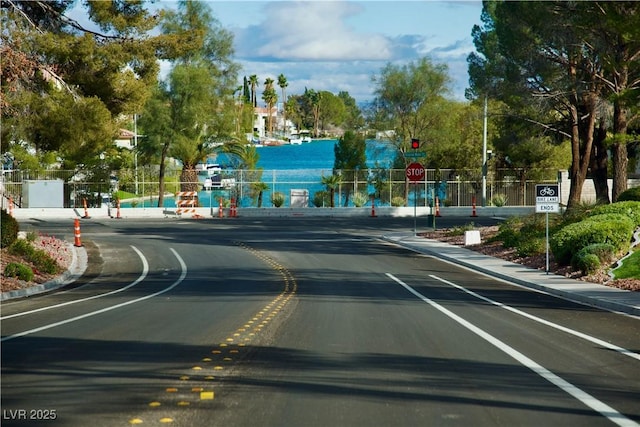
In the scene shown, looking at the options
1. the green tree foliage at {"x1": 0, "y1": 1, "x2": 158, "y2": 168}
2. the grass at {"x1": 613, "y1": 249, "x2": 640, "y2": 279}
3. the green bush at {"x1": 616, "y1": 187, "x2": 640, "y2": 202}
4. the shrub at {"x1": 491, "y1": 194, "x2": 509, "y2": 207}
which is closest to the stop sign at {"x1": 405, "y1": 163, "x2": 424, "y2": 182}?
the green bush at {"x1": 616, "y1": 187, "x2": 640, "y2": 202}

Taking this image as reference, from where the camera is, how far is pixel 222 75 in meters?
65.1

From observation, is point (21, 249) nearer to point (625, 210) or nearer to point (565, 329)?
point (565, 329)

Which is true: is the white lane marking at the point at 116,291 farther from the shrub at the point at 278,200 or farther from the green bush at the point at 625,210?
the shrub at the point at 278,200

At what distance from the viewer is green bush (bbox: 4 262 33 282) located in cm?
2236

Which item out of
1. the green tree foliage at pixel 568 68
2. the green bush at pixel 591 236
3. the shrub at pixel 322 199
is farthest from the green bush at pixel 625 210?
the shrub at pixel 322 199

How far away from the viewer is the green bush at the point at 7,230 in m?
25.9

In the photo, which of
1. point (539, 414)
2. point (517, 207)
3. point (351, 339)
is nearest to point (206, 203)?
point (517, 207)

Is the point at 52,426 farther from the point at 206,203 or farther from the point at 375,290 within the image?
the point at 206,203

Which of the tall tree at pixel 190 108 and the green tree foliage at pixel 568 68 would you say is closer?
the green tree foliage at pixel 568 68

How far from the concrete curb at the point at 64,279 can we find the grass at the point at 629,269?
48.7 ft

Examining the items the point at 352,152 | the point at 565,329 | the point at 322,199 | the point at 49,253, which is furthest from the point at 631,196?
the point at 352,152

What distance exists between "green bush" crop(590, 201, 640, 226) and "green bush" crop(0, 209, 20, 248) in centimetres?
1877

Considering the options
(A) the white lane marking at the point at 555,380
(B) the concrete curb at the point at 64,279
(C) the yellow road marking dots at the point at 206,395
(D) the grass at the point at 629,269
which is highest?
(D) the grass at the point at 629,269

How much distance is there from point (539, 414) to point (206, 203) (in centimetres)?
6988
